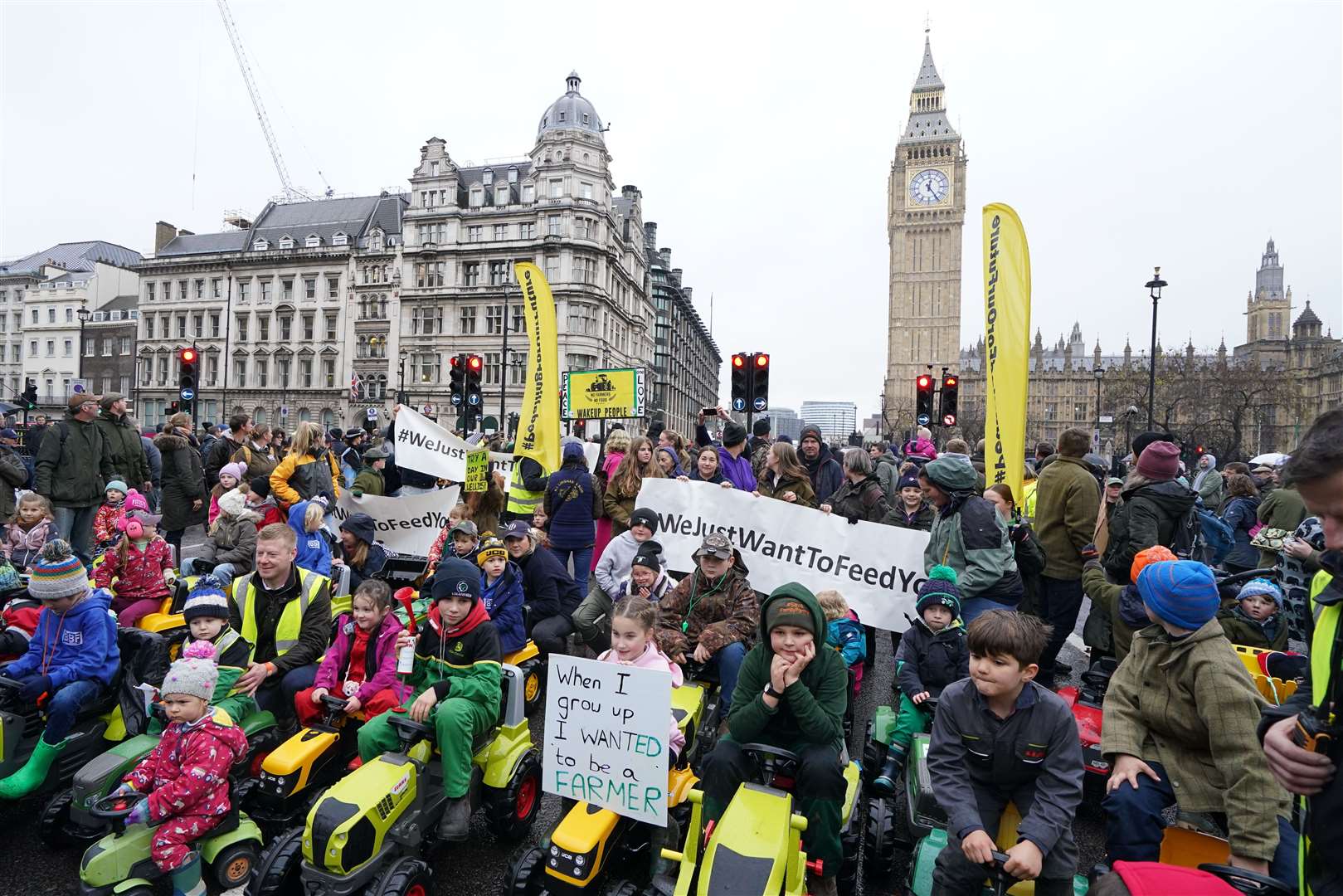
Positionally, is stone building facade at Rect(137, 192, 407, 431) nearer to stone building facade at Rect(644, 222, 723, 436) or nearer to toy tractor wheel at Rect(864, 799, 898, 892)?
stone building facade at Rect(644, 222, 723, 436)

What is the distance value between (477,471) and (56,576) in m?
4.22

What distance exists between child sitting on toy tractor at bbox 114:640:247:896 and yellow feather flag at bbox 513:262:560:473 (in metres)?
5.76

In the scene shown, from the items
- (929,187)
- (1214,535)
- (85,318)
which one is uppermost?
(929,187)

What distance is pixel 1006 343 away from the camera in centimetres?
696

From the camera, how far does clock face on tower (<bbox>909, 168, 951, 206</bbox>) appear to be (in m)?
108

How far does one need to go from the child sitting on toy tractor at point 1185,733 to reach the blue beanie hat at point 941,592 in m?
1.26

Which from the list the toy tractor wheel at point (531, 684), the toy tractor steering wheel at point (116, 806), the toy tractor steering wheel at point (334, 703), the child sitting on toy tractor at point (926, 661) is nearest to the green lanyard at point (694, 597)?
the toy tractor wheel at point (531, 684)

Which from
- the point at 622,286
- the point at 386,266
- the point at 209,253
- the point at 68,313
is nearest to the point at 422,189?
the point at 386,266

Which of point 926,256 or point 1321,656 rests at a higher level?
point 926,256

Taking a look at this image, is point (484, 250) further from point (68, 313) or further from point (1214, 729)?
point (1214, 729)

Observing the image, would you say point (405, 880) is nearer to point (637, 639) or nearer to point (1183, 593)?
point (637, 639)

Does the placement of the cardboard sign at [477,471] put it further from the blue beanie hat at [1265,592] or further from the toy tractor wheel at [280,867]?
the blue beanie hat at [1265,592]

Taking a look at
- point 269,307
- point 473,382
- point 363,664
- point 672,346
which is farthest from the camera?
point 672,346

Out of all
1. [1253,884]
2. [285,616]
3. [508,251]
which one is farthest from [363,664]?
[508,251]
